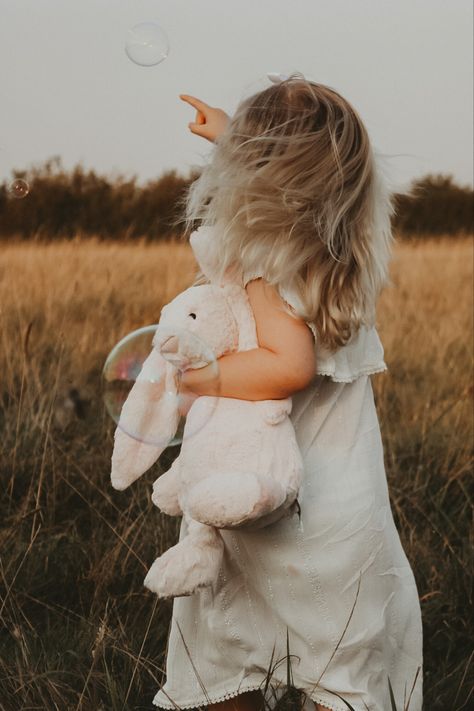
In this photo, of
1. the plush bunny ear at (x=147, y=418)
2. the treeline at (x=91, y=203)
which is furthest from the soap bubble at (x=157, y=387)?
the treeline at (x=91, y=203)

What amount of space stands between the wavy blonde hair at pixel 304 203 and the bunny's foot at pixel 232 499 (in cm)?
33

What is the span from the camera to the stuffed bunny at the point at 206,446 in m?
1.61

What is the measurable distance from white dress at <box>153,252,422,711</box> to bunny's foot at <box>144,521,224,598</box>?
0.12 m

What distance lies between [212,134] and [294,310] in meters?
0.46

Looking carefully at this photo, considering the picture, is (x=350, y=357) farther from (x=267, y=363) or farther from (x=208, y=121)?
(x=208, y=121)

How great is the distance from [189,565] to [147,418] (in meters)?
0.29

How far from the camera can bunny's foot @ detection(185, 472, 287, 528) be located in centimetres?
159

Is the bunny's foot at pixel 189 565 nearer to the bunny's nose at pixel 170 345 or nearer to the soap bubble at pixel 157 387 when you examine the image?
the soap bubble at pixel 157 387

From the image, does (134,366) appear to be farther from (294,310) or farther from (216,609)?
(216,609)

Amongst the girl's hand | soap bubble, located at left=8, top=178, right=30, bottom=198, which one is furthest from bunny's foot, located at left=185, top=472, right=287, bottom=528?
soap bubble, located at left=8, top=178, right=30, bottom=198

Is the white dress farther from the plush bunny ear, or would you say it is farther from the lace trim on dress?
the plush bunny ear

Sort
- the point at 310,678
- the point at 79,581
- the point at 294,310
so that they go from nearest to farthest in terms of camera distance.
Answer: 1. the point at 294,310
2. the point at 310,678
3. the point at 79,581

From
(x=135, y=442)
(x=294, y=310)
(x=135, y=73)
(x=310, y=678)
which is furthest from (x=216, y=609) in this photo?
(x=135, y=73)

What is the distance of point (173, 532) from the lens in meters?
2.84
